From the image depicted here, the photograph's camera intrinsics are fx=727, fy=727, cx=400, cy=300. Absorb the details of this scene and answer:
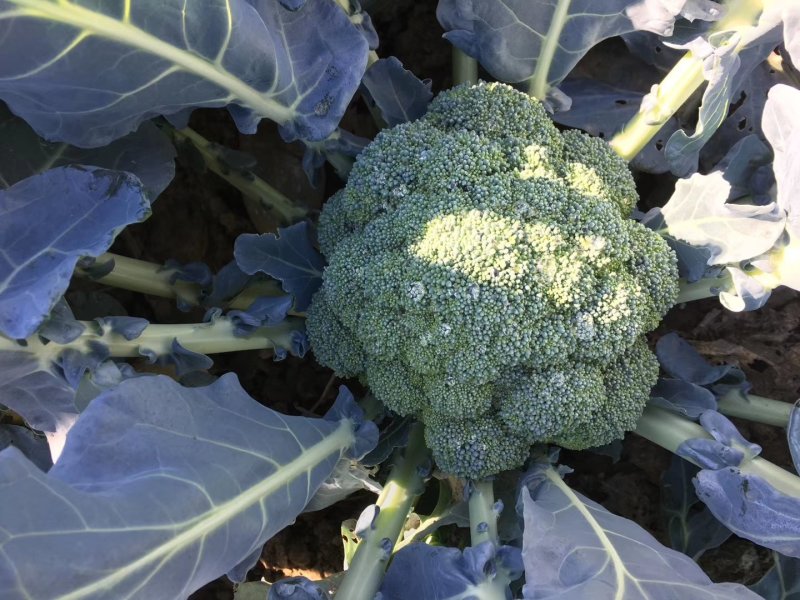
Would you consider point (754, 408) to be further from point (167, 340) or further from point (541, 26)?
point (167, 340)

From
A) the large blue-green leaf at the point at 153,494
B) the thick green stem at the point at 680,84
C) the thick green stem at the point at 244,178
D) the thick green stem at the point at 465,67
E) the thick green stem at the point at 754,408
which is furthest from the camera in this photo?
the thick green stem at the point at 244,178

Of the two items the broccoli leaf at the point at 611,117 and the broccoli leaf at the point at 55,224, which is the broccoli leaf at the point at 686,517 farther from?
the broccoli leaf at the point at 55,224

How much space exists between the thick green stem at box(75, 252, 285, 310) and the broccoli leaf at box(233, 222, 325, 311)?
147mm

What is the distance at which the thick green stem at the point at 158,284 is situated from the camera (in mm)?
1873

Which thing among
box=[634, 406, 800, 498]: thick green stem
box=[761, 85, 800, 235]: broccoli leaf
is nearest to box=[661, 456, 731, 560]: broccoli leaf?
box=[634, 406, 800, 498]: thick green stem

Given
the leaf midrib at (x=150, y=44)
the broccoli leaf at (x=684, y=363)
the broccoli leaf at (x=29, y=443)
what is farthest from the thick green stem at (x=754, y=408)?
the broccoli leaf at (x=29, y=443)

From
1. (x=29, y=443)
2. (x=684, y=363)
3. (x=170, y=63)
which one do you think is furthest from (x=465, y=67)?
(x=29, y=443)

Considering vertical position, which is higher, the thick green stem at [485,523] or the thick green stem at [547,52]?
the thick green stem at [547,52]

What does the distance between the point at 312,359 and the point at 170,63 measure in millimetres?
1096

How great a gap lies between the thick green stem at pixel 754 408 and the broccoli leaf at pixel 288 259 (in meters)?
1.11

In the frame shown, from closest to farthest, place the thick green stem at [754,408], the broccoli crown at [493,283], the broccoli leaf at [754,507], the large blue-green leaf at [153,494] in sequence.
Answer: the large blue-green leaf at [153,494]
the broccoli leaf at [754,507]
the broccoli crown at [493,283]
the thick green stem at [754,408]

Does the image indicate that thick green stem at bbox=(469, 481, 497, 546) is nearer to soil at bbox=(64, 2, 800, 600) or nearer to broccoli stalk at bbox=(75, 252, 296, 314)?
soil at bbox=(64, 2, 800, 600)

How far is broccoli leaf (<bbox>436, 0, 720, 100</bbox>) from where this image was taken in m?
1.76

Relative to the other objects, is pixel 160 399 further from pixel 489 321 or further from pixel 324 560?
pixel 324 560
